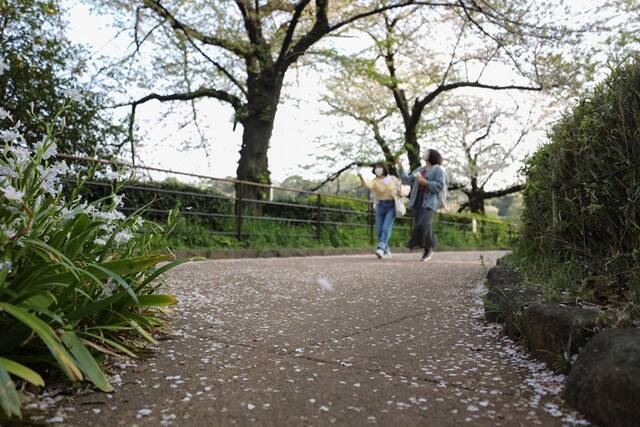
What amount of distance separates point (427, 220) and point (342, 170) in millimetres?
13689

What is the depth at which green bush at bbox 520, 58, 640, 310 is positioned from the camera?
1977 mm

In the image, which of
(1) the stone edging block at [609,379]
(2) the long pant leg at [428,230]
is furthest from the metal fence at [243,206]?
(1) the stone edging block at [609,379]

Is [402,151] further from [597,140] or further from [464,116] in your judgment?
[597,140]

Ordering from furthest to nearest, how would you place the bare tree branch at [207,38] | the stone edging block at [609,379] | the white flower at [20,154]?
the bare tree branch at [207,38] → the white flower at [20,154] → the stone edging block at [609,379]

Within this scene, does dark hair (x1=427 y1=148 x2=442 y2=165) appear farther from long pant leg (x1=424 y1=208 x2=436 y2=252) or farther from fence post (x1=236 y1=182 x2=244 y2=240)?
fence post (x1=236 y1=182 x2=244 y2=240)

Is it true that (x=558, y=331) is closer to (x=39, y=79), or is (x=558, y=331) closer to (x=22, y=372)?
(x=22, y=372)

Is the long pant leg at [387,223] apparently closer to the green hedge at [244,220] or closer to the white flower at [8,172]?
the green hedge at [244,220]

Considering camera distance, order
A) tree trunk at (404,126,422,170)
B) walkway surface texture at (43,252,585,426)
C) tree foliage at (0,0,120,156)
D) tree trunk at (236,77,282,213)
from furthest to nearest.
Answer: tree trunk at (404,126,422,170) → tree trunk at (236,77,282,213) → tree foliage at (0,0,120,156) → walkway surface texture at (43,252,585,426)

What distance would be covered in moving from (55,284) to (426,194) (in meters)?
5.97

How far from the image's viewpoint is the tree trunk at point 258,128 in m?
10.1

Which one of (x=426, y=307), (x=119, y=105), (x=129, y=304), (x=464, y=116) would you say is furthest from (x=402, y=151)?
(x=129, y=304)

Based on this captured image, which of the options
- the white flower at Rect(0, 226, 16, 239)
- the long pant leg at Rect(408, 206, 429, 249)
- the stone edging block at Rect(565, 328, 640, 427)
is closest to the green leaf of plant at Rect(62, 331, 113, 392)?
the white flower at Rect(0, 226, 16, 239)

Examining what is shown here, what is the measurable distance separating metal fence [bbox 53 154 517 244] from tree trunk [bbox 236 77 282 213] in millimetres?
470

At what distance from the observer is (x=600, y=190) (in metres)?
2.21
